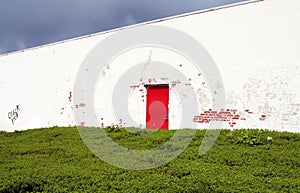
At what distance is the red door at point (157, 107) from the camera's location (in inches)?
436

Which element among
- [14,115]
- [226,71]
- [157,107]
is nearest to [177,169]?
[226,71]

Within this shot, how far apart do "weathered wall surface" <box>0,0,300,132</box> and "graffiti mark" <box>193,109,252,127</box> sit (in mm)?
28

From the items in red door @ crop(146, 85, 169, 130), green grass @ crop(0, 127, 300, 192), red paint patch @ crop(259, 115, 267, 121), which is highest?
red door @ crop(146, 85, 169, 130)

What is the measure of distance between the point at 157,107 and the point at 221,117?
2.52m

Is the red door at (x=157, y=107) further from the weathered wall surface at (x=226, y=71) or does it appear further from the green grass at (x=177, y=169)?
the green grass at (x=177, y=169)

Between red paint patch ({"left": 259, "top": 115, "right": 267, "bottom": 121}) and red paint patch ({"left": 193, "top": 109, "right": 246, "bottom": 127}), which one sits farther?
red paint patch ({"left": 193, "top": 109, "right": 246, "bottom": 127})

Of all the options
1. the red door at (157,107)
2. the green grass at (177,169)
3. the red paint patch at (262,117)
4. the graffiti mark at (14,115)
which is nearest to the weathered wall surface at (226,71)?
the red paint patch at (262,117)

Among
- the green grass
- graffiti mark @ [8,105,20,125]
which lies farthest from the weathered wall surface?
graffiti mark @ [8,105,20,125]

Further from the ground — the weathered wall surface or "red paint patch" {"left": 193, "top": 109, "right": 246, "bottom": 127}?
the weathered wall surface

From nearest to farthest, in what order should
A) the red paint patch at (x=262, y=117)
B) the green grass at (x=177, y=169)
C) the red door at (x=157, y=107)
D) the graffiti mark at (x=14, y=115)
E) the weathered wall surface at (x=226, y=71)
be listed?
the green grass at (x=177, y=169), the weathered wall surface at (x=226, y=71), the red paint patch at (x=262, y=117), the red door at (x=157, y=107), the graffiti mark at (x=14, y=115)

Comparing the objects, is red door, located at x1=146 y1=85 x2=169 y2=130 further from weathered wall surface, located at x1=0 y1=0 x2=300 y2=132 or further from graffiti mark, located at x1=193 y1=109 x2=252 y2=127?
graffiti mark, located at x1=193 y1=109 x2=252 y2=127

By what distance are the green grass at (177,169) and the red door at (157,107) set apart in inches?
98.7

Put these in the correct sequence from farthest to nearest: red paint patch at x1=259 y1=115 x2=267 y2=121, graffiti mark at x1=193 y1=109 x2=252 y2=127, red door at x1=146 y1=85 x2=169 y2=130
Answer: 1. red door at x1=146 y1=85 x2=169 y2=130
2. graffiti mark at x1=193 y1=109 x2=252 y2=127
3. red paint patch at x1=259 y1=115 x2=267 y2=121

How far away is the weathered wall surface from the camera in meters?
8.77
